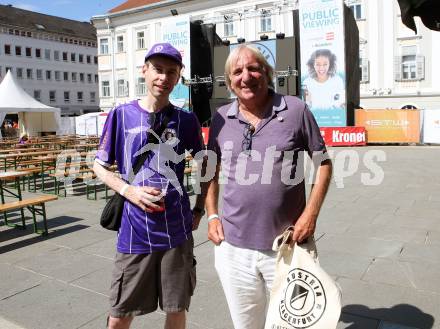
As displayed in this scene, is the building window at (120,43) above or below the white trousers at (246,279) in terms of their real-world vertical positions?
above

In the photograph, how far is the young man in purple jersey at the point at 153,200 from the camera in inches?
90.0

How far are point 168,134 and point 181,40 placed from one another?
26.7 meters

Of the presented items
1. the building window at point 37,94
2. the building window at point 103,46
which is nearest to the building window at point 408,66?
the building window at point 103,46

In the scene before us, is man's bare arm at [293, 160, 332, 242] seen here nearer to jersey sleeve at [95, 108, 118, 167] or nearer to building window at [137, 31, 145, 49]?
jersey sleeve at [95, 108, 118, 167]

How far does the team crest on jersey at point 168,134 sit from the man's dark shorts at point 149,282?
0.55m

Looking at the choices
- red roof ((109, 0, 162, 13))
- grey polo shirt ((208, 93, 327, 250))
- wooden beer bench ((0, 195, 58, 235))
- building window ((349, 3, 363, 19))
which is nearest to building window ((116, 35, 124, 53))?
red roof ((109, 0, 162, 13))

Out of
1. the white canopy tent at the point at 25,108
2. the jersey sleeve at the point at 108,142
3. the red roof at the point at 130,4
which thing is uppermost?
the red roof at the point at 130,4

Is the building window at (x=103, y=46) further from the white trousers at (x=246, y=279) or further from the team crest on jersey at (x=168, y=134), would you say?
the white trousers at (x=246, y=279)

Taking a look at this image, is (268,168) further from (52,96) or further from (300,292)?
(52,96)

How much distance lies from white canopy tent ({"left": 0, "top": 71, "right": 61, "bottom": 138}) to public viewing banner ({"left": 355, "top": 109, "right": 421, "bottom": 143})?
15.6m

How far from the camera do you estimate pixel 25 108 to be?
71.5ft

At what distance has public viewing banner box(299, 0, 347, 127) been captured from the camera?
69.6ft

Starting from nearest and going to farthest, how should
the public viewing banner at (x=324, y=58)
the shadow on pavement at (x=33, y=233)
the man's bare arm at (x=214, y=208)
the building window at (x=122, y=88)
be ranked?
the man's bare arm at (x=214, y=208) < the shadow on pavement at (x=33, y=233) < the public viewing banner at (x=324, y=58) < the building window at (x=122, y=88)

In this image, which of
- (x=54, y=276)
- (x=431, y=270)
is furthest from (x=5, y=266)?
(x=431, y=270)
